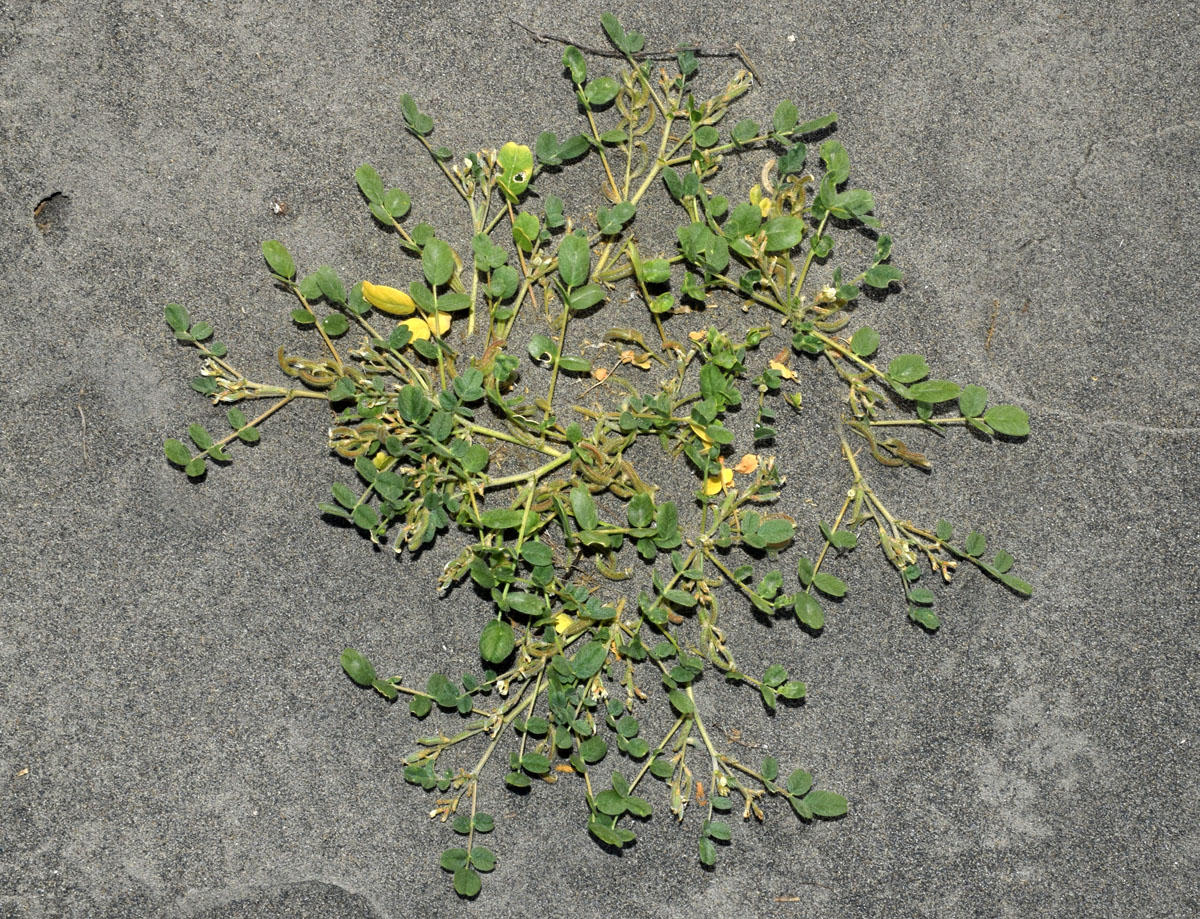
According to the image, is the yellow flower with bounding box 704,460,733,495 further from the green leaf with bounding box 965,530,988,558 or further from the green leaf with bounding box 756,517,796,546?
the green leaf with bounding box 965,530,988,558

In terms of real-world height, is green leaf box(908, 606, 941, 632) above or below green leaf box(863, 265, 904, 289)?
below

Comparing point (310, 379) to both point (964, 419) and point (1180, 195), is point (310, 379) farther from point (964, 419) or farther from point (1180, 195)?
point (1180, 195)

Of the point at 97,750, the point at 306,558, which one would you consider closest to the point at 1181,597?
the point at 306,558

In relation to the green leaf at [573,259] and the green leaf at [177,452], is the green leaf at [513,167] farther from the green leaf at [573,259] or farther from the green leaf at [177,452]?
the green leaf at [177,452]

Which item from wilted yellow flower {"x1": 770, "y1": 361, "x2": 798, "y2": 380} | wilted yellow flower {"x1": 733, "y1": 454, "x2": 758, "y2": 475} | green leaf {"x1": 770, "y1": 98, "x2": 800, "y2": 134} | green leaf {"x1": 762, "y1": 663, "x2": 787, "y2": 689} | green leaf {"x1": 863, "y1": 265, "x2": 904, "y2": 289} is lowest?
green leaf {"x1": 762, "y1": 663, "x2": 787, "y2": 689}

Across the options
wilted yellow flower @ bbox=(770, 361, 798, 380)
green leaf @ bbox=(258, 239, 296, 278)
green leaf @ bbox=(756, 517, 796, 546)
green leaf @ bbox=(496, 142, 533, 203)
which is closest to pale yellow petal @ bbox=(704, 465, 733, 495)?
green leaf @ bbox=(756, 517, 796, 546)

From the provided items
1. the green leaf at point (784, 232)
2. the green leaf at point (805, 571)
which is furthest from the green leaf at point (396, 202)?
the green leaf at point (805, 571)
